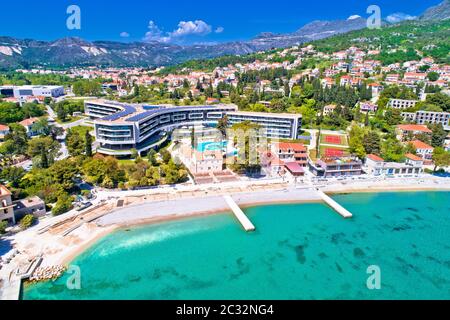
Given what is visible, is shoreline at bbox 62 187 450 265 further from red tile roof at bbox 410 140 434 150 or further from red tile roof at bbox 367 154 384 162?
red tile roof at bbox 410 140 434 150

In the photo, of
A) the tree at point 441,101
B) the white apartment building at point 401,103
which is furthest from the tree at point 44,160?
the tree at point 441,101

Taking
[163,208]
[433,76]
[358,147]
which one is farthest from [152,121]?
[433,76]

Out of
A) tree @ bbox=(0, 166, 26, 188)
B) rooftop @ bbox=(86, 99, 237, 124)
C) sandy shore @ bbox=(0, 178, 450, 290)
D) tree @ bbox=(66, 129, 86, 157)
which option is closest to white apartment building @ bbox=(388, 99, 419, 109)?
sandy shore @ bbox=(0, 178, 450, 290)

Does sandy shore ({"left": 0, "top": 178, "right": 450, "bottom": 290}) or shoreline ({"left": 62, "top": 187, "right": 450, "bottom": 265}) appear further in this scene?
shoreline ({"left": 62, "top": 187, "right": 450, "bottom": 265})

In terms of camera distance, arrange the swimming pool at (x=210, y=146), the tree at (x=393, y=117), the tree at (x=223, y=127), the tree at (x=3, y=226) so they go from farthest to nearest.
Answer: the tree at (x=393, y=117)
the tree at (x=223, y=127)
the swimming pool at (x=210, y=146)
the tree at (x=3, y=226)

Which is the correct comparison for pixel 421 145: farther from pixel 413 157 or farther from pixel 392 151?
pixel 413 157

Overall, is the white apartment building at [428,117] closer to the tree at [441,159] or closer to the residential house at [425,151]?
the residential house at [425,151]
